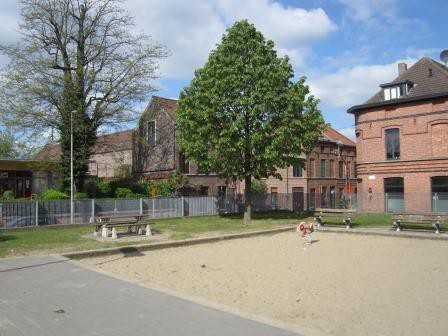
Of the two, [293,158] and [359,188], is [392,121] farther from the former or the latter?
[293,158]

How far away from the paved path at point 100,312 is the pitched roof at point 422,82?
26640 mm

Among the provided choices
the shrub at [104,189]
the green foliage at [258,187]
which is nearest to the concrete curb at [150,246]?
the shrub at [104,189]

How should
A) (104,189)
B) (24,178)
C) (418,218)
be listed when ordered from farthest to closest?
(24,178)
(104,189)
(418,218)

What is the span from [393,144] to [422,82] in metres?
4.63

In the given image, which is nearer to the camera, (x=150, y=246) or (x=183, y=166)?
(x=150, y=246)

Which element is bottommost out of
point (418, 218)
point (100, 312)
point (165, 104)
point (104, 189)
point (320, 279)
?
point (320, 279)

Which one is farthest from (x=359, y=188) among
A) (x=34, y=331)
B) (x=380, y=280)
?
(x=34, y=331)

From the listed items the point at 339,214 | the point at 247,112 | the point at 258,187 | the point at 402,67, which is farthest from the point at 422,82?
the point at 258,187

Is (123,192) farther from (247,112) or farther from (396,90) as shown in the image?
(396,90)

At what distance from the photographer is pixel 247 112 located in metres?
24.5

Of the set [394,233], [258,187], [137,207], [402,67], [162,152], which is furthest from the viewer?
[258,187]

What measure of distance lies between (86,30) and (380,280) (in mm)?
29475

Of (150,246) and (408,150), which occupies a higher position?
(408,150)

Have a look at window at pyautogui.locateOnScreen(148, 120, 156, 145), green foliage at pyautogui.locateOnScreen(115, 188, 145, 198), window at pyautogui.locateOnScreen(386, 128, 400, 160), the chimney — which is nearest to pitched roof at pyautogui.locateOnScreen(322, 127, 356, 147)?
the chimney
